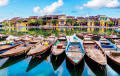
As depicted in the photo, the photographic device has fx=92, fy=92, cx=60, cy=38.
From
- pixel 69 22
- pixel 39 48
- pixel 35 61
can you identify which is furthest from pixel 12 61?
pixel 69 22

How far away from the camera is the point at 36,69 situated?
13.8m

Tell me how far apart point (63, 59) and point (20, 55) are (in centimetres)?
823

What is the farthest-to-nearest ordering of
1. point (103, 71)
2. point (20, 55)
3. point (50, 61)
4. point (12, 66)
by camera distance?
point (20, 55) < point (50, 61) < point (12, 66) < point (103, 71)

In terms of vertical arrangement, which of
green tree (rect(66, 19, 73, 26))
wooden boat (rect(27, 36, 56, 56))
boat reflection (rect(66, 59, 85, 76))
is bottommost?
boat reflection (rect(66, 59, 85, 76))

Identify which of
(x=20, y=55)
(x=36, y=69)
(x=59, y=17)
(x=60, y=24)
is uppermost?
(x=59, y=17)

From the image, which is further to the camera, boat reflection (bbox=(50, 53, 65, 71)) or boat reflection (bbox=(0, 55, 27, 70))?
boat reflection (bbox=(0, 55, 27, 70))

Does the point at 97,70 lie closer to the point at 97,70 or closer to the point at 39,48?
the point at 97,70

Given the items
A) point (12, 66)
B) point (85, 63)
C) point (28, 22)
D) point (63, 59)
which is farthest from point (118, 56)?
point (28, 22)

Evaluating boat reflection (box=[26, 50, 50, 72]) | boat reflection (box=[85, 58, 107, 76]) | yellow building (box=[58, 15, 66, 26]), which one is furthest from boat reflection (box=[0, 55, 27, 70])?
yellow building (box=[58, 15, 66, 26])

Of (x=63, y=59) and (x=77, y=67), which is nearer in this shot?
(x=77, y=67)

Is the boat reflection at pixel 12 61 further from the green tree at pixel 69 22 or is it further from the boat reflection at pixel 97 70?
the green tree at pixel 69 22

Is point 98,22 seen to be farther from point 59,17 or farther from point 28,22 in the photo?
point 28,22

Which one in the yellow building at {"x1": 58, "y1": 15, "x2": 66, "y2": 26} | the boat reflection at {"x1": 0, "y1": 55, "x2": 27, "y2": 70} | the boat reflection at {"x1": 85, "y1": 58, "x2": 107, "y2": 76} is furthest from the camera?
the yellow building at {"x1": 58, "y1": 15, "x2": 66, "y2": 26}

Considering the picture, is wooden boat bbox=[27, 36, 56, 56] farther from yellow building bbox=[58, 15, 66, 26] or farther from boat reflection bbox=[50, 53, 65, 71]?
yellow building bbox=[58, 15, 66, 26]
